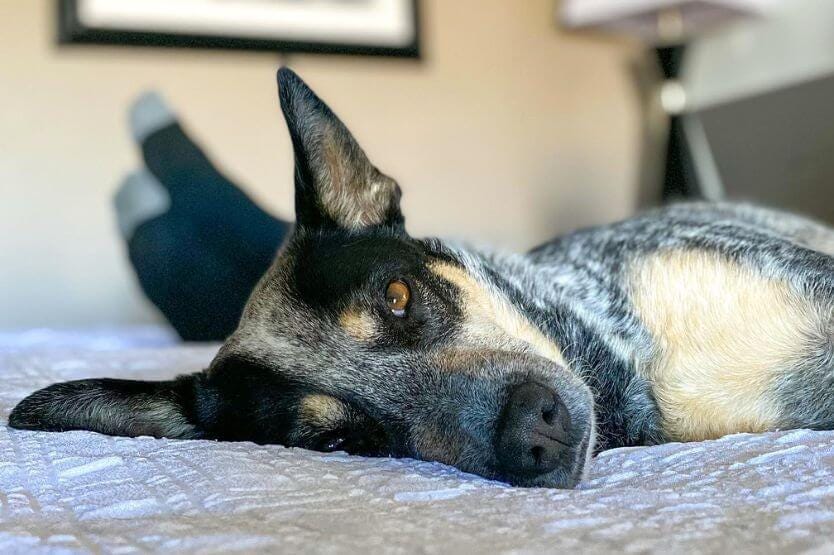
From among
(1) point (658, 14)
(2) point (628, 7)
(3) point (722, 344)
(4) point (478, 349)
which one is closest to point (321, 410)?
(4) point (478, 349)

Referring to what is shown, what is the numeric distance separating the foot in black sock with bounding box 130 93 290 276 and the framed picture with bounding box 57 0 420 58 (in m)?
0.93

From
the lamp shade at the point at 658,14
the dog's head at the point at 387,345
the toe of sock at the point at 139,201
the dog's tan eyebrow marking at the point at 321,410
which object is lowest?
the dog's tan eyebrow marking at the point at 321,410

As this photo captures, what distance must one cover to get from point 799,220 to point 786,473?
1683 millimetres

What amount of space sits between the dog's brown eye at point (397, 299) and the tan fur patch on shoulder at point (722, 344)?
45 cm

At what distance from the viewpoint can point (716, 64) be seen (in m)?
4.47

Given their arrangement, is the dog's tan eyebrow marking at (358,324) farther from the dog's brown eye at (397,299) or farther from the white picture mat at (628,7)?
the white picture mat at (628,7)

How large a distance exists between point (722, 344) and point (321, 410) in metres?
0.69

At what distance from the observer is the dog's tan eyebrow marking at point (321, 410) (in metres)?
1.21

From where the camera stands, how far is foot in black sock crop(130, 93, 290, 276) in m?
2.46

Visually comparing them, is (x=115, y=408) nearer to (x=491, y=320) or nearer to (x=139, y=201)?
(x=491, y=320)

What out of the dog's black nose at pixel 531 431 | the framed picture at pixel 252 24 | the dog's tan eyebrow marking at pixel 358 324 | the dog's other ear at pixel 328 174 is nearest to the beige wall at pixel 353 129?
the framed picture at pixel 252 24

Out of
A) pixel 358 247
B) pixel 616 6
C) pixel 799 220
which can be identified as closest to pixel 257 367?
pixel 358 247

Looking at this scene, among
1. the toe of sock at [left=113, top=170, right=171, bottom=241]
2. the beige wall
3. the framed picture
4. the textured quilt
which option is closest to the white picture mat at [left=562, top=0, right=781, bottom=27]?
the beige wall

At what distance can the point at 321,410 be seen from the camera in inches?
48.1
